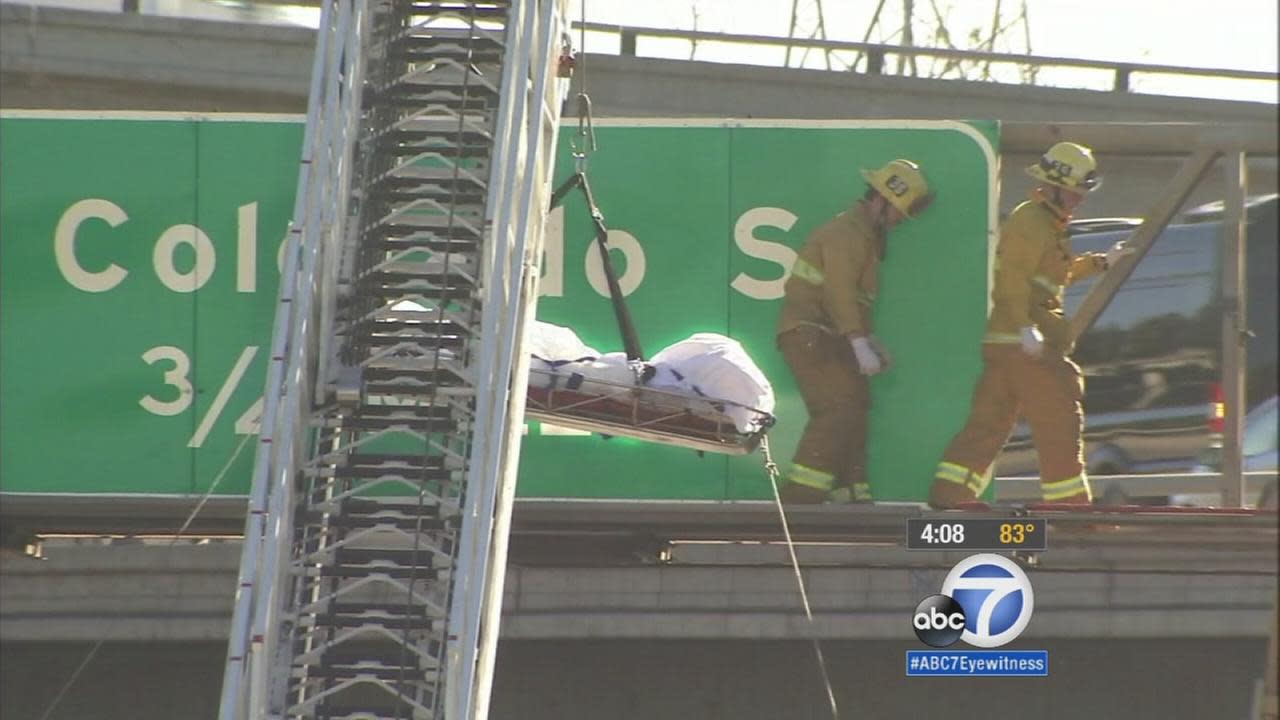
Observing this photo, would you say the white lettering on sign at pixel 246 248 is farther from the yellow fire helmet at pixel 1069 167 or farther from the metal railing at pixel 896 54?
the metal railing at pixel 896 54

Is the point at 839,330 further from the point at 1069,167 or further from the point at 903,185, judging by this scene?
the point at 1069,167

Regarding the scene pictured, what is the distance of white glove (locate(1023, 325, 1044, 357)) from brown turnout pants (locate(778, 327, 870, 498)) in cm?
112

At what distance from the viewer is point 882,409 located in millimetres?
13492

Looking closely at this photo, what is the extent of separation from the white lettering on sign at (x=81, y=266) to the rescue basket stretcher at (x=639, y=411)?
3.56m

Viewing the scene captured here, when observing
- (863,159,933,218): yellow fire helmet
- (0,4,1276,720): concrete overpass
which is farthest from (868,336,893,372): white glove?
(0,4,1276,720): concrete overpass

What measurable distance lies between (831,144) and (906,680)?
3.57 m

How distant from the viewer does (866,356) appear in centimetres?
1319

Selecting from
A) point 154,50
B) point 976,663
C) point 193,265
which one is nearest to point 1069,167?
point 976,663

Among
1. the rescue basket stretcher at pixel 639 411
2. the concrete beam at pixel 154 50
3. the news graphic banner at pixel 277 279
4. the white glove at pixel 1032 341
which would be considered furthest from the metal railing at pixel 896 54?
the rescue basket stretcher at pixel 639 411

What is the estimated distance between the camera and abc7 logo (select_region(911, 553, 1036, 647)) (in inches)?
505

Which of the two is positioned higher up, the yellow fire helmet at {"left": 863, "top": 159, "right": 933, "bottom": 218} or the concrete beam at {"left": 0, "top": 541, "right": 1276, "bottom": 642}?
the yellow fire helmet at {"left": 863, "top": 159, "right": 933, "bottom": 218}

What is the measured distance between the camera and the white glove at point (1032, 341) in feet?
42.4

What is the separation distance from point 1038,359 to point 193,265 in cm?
571

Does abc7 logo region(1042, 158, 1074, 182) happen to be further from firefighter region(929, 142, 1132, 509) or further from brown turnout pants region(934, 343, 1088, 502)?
brown turnout pants region(934, 343, 1088, 502)
